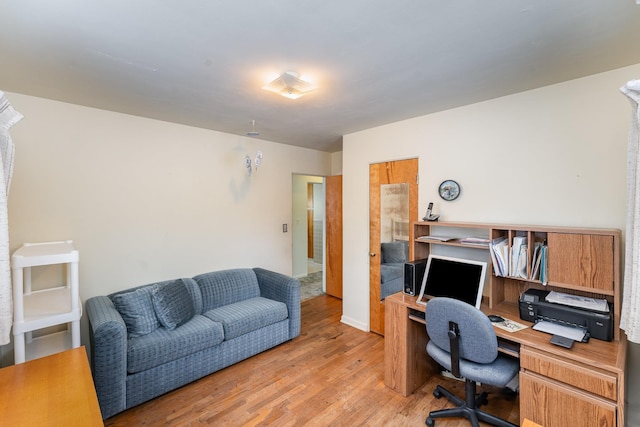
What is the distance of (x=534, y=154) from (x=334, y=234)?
2.96 meters

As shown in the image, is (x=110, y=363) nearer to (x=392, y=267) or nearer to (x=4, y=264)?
(x=4, y=264)

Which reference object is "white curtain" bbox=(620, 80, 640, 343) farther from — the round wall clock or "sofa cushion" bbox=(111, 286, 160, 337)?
"sofa cushion" bbox=(111, 286, 160, 337)

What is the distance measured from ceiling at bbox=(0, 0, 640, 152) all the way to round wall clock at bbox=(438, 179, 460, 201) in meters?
0.70

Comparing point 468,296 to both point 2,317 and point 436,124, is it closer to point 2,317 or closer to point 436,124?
point 436,124

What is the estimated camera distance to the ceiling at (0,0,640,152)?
4.28 ft

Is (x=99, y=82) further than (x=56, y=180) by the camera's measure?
No

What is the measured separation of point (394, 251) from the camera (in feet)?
10.6

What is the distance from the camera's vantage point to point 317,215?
22.5 ft

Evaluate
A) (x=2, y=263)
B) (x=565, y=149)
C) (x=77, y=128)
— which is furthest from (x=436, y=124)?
(x=77, y=128)

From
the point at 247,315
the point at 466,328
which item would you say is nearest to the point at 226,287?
the point at 247,315

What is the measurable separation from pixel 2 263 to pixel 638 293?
9.09ft

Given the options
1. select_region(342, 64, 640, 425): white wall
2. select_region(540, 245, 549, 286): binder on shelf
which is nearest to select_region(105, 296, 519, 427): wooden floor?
select_region(540, 245, 549, 286): binder on shelf

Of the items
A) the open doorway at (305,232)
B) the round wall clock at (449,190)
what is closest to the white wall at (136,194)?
the open doorway at (305,232)

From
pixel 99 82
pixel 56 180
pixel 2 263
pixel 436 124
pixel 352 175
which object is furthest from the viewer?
pixel 352 175
